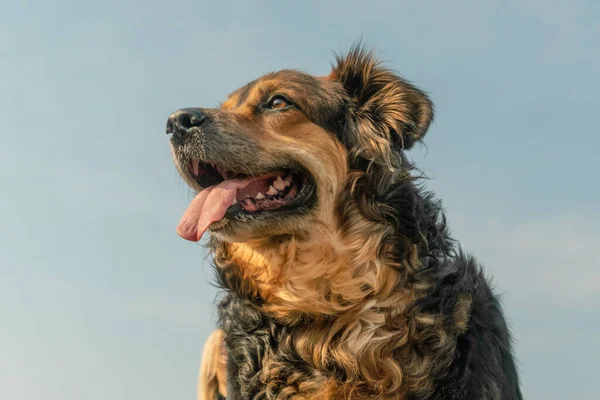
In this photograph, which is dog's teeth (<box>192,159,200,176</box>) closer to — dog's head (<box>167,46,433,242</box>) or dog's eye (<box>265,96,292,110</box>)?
dog's head (<box>167,46,433,242</box>)

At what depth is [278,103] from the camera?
520 cm

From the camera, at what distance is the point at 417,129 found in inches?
200

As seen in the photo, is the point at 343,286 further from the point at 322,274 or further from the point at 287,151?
the point at 287,151

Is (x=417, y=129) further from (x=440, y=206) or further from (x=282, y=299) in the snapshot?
(x=282, y=299)

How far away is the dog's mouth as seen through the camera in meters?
4.72

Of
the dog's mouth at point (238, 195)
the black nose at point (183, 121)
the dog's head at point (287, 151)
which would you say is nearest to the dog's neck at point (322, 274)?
the dog's head at point (287, 151)

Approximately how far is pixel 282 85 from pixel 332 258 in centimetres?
141

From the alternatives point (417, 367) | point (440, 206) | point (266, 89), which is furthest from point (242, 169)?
point (417, 367)

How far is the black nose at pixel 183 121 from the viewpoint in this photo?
5000 millimetres

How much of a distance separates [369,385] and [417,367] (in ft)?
1.11

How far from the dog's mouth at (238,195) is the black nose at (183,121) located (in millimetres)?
238

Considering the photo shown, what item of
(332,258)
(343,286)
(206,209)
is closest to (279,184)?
(206,209)

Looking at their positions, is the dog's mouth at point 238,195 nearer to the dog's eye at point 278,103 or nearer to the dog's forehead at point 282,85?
the dog's eye at point 278,103

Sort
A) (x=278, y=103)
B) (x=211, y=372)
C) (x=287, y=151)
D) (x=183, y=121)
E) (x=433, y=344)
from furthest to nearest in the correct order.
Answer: (x=211, y=372) → (x=278, y=103) → (x=183, y=121) → (x=287, y=151) → (x=433, y=344)
